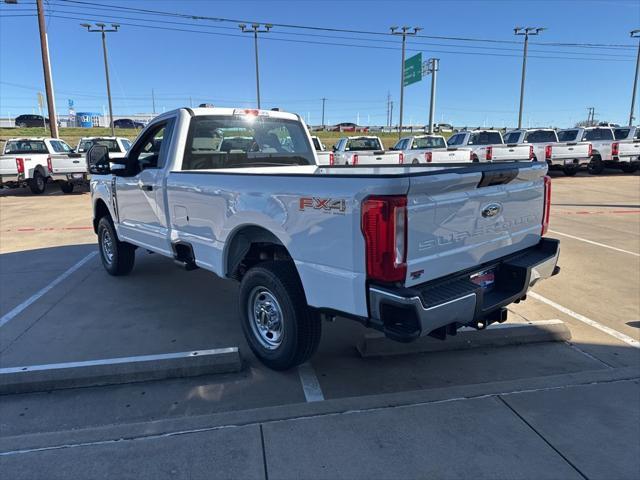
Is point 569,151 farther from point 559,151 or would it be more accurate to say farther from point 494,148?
point 494,148

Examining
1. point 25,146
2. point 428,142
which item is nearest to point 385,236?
point 25,146

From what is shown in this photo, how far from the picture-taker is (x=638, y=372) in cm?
378

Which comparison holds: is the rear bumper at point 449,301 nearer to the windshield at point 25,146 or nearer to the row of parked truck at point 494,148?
the row of parked truck at point 494,148

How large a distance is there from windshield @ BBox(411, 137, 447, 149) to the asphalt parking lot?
16643mm

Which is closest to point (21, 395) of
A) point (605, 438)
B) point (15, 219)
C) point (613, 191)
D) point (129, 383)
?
point (129, 383)

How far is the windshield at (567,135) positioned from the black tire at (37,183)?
21988 millimetres

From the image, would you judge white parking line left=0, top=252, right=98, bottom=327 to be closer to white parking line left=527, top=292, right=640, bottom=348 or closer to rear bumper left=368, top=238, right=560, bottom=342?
rear bumper left=368, top=238, right=560, bottom=342

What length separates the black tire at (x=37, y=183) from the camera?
16922 mm

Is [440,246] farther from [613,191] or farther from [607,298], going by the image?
[613,191]

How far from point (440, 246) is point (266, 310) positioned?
1544 mm

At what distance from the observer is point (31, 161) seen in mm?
16578

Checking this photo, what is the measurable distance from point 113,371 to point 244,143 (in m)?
2.79

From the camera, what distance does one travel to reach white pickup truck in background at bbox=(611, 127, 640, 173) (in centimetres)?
2166

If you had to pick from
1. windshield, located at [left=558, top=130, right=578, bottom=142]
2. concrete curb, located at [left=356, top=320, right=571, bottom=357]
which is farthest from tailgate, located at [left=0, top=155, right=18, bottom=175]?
windshield, located at [left=558, top=130, right=578, bottom=142]
